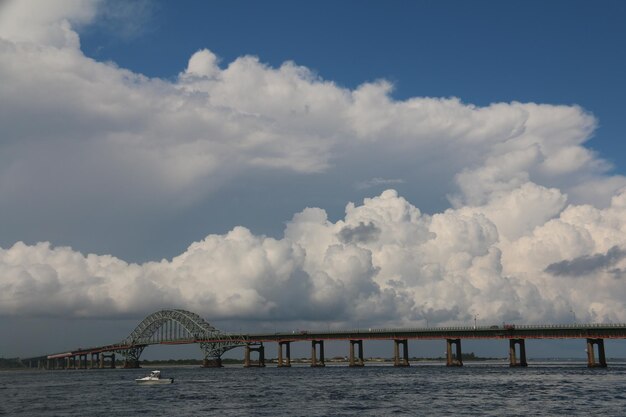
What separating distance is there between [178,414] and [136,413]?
538 cm

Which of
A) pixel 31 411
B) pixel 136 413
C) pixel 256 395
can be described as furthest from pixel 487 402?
pixel 31 411

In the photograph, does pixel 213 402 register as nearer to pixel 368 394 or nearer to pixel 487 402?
pixel 368 394

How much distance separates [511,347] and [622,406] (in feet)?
412

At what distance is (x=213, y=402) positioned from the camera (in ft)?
292

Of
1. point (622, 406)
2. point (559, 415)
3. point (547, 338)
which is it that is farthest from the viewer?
point (547, 338)

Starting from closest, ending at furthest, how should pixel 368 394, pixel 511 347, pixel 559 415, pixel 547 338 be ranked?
pixel 559 415, pixel 368 394, pixel 547 338, pixel 511 347

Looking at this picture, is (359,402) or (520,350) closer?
(359,402)

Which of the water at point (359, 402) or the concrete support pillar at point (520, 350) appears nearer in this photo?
the water at point (359, 402)

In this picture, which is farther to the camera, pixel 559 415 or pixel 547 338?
pixel 547 338

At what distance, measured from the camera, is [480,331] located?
648ft

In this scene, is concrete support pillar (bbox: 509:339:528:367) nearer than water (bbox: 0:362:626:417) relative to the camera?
No

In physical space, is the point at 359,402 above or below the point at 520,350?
above

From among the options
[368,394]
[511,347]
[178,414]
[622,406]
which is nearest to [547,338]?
[511,347]

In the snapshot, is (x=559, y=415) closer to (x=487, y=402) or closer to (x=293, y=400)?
(x=487, y=402)
